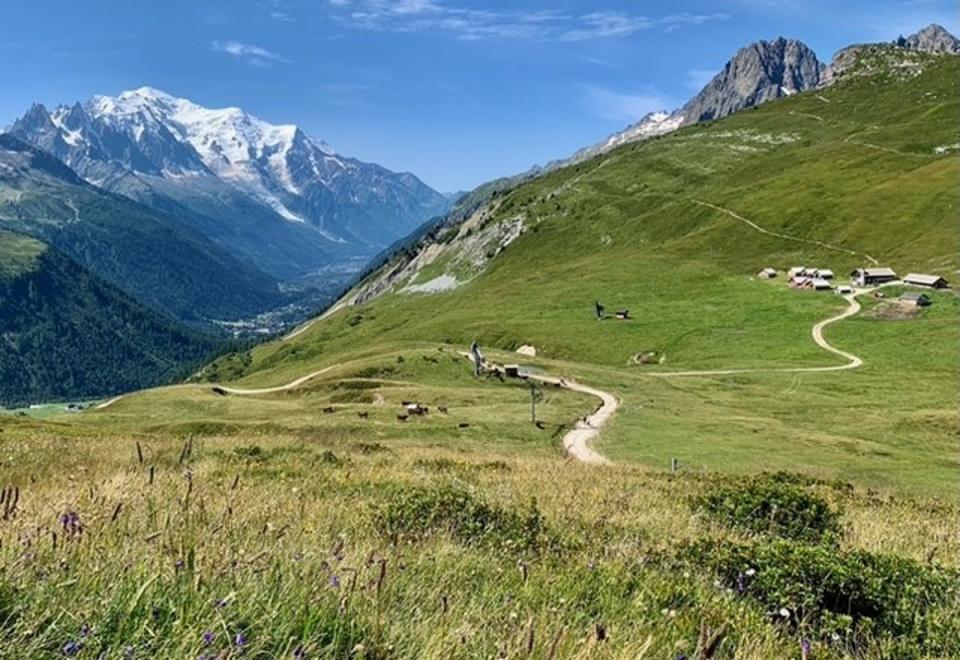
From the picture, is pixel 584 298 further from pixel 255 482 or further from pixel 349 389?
pixel 255 482

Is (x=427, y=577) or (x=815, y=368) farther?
(x=815, y=368)

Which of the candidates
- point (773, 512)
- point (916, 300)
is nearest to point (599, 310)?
point (916, 300)

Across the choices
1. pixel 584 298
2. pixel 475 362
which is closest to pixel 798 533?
pixel 475 362

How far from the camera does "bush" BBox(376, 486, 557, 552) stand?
8.97 m

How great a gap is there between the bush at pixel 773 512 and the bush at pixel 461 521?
4.85 metres

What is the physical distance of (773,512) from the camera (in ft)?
43.6

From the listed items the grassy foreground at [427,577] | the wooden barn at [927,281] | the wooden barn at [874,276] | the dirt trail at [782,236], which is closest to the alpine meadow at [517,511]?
the grassy foreground at [427,577]

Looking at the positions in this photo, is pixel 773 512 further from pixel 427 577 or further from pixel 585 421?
pixel 585 421

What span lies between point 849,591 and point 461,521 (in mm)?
4856

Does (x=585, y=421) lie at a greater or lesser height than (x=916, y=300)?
lesser

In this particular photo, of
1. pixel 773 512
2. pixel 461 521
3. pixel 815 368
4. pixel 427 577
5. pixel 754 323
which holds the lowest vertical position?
pixel 815 368

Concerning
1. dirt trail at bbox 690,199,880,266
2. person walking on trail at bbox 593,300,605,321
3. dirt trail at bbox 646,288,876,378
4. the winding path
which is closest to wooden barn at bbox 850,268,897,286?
the winding path

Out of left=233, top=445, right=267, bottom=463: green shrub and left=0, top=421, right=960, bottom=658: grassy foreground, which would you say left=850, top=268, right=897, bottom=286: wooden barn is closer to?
left=233, top=445, right=267, bottom=463: green shrub

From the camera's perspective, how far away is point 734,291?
112m
